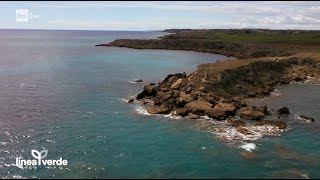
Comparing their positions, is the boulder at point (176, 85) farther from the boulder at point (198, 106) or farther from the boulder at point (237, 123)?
the boulder at point (237, 123)

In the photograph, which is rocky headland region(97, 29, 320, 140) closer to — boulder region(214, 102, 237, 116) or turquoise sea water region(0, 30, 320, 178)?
boulder region(214, 102, 237, 116)

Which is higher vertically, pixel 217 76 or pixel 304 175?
pixel 217 76

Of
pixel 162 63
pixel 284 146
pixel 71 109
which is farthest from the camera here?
pixel 162 63

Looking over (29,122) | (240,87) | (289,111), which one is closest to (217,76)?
(240,87)

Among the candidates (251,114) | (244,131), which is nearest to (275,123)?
(251,114)

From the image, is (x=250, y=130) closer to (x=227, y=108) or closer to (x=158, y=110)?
(x=227, y=108)

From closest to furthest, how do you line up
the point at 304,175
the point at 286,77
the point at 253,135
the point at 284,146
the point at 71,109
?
the point at 304,175 < the point at 284,146 < the point at 253,135 < the point at 71,109 < the point at 286,77

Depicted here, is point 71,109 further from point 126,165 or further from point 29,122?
point 126,165
